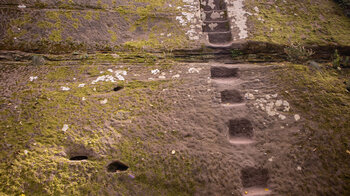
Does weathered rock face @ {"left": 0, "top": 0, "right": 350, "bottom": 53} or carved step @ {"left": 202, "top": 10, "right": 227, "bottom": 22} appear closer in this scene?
weathered rock face @ {"left": 0, "top": 0, "right": 350, "bottom": 53}

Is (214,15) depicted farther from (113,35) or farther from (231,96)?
(113,35)

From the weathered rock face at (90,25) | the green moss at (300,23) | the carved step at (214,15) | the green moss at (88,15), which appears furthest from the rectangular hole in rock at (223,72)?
the green moss at (88,15)

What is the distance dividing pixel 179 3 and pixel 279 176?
287 inches

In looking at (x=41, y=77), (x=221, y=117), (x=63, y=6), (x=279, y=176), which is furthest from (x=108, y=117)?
(x=63, y=6)

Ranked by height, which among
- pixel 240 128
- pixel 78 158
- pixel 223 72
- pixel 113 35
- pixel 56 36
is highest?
pixel 56 36

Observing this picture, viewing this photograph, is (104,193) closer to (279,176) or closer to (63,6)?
(279,176)

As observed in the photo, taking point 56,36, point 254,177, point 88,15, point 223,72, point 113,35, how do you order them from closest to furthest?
1. point 254,177
2. point 223,72
3. point 56,36
4. point 113,35
5. point 88,15

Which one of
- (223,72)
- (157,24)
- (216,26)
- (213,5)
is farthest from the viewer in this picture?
(213,5)

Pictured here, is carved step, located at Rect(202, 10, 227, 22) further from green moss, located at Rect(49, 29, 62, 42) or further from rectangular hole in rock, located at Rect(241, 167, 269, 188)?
rectangular hole in rock, located at Rect(241, 167, 269, 188)

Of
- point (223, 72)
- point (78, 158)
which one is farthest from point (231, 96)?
point (78, 158)

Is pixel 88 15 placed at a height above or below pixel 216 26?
above

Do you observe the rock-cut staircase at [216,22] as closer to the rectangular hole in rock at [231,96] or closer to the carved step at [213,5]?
the carved step at [213,5]

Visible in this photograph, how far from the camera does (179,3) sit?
8359 mm

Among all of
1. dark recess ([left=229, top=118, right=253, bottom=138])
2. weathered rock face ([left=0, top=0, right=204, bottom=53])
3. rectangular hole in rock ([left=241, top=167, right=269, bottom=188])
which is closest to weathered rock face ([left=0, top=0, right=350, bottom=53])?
weathered rock face ([left=0, top=0, right=204, bottom=53])
